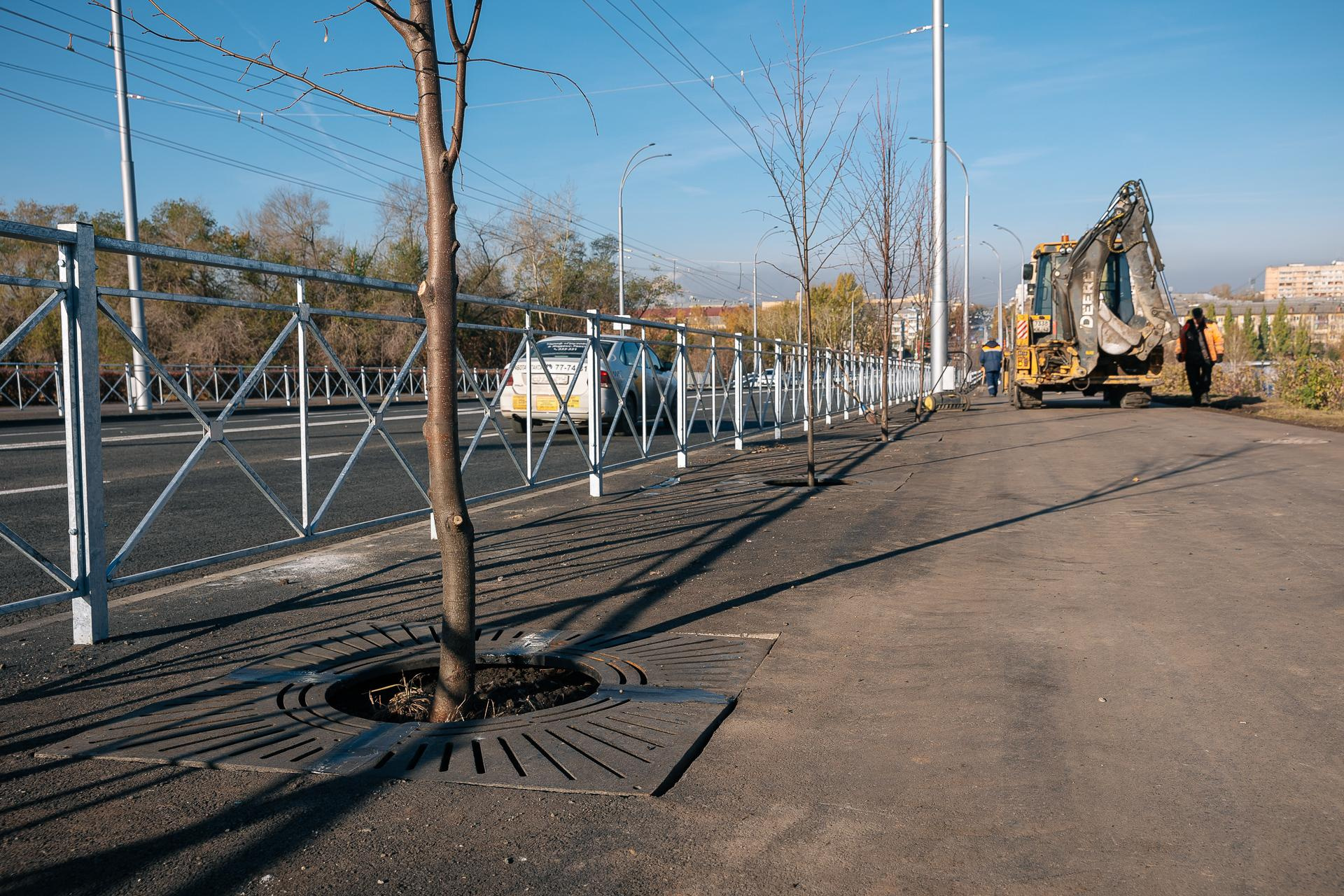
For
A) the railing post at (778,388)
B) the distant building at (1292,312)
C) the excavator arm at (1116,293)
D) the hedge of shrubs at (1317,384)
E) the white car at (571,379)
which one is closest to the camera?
the white car at (571,379)

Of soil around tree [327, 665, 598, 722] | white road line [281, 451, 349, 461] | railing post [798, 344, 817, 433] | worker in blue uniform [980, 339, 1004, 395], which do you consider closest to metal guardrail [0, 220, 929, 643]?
railing post [798, 344, 817, 433]

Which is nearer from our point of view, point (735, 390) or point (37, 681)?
point (37, 681)

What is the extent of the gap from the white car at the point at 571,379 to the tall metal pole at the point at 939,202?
1227cm

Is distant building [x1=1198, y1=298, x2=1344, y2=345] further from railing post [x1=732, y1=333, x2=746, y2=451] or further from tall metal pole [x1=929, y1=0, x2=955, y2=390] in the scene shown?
railing post [x1=732, y1=333, x2=746, y2=451]

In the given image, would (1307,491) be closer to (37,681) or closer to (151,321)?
(37,681)

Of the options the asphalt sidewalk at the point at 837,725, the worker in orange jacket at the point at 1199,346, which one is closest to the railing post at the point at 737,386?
the asphalt sidewalk at the point at 837,725

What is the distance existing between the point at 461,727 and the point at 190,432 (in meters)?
15.2

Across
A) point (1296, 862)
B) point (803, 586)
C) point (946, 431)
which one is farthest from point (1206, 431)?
point (1296, 862)

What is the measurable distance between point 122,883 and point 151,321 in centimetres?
3961

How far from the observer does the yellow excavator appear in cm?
2061

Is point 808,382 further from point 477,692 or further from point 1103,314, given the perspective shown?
point 477,692

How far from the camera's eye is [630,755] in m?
2.95

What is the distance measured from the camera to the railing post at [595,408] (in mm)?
9055

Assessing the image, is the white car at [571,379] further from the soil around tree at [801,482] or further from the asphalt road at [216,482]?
the soil around tree at [801,482]
